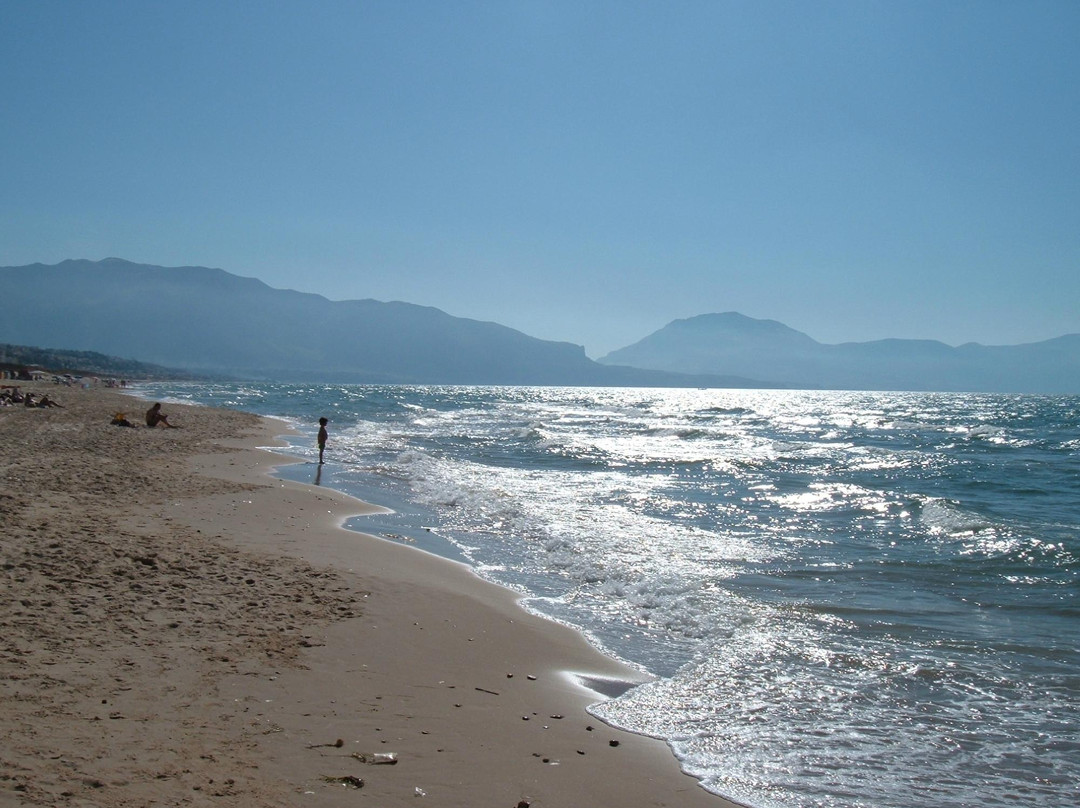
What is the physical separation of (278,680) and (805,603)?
6247 mm

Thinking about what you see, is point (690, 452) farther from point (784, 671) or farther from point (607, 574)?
point (784, 671)

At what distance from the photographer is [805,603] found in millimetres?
9125

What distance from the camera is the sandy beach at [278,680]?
12.9ft

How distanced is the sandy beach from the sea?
67 cm

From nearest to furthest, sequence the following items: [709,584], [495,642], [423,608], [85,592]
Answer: [85,592] → [495,642] → [423,608] → [709,584]

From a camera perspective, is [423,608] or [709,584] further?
[709,584]

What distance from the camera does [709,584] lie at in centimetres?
980

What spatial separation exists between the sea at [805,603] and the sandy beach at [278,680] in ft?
2.20

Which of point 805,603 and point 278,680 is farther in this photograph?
point 805,603

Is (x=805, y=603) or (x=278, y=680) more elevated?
(x=278, y=680)

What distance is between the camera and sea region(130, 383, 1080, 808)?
202 inches

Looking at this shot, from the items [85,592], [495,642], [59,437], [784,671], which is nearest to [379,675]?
[495,642]

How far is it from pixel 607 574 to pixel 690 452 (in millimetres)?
22129

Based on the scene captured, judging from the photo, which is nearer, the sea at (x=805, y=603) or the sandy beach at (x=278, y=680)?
the sandy beach at (x=278, y=680)
